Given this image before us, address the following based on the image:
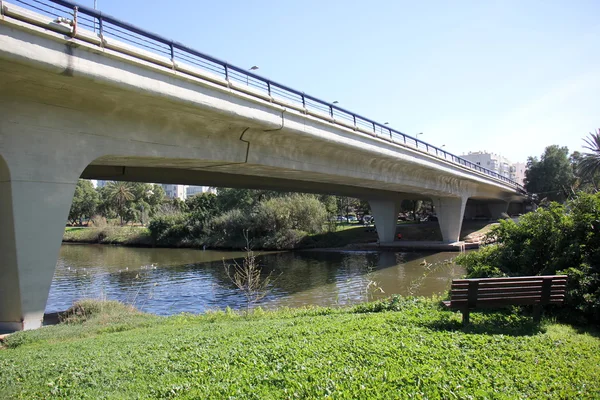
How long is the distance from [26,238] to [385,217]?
34.6 metres

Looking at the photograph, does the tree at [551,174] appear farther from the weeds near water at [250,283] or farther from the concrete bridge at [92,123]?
the concrete bridge at [92,123]

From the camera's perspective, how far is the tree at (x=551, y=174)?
6875 cm

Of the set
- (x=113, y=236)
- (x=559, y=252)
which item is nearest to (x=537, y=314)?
(x=559, y=252)

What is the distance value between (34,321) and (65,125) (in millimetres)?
4667

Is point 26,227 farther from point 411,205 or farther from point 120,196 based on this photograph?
point 120,196

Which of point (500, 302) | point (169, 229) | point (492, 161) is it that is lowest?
point (500, 302)

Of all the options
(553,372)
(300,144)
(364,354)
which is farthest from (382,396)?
(300,144)

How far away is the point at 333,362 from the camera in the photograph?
5.29m

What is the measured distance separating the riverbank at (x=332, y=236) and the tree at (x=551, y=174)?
2432 centimetres

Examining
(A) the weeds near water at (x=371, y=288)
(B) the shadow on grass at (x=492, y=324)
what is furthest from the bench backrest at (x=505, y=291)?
(A) the weeds near water at (x=371, y=288)

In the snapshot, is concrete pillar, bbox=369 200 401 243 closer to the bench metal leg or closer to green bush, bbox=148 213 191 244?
green bush, bbox=148 213 191 244

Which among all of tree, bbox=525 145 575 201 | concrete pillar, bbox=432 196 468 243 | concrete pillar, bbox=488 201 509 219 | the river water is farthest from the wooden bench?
tree, bbox=525 145 575 201

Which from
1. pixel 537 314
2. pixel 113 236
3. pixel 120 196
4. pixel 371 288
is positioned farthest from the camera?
pixel 120 196

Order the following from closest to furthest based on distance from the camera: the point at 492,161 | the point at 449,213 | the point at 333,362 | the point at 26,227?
the point at 333,362
the point at 26,227
the point at 449,213
the point at 492,161
